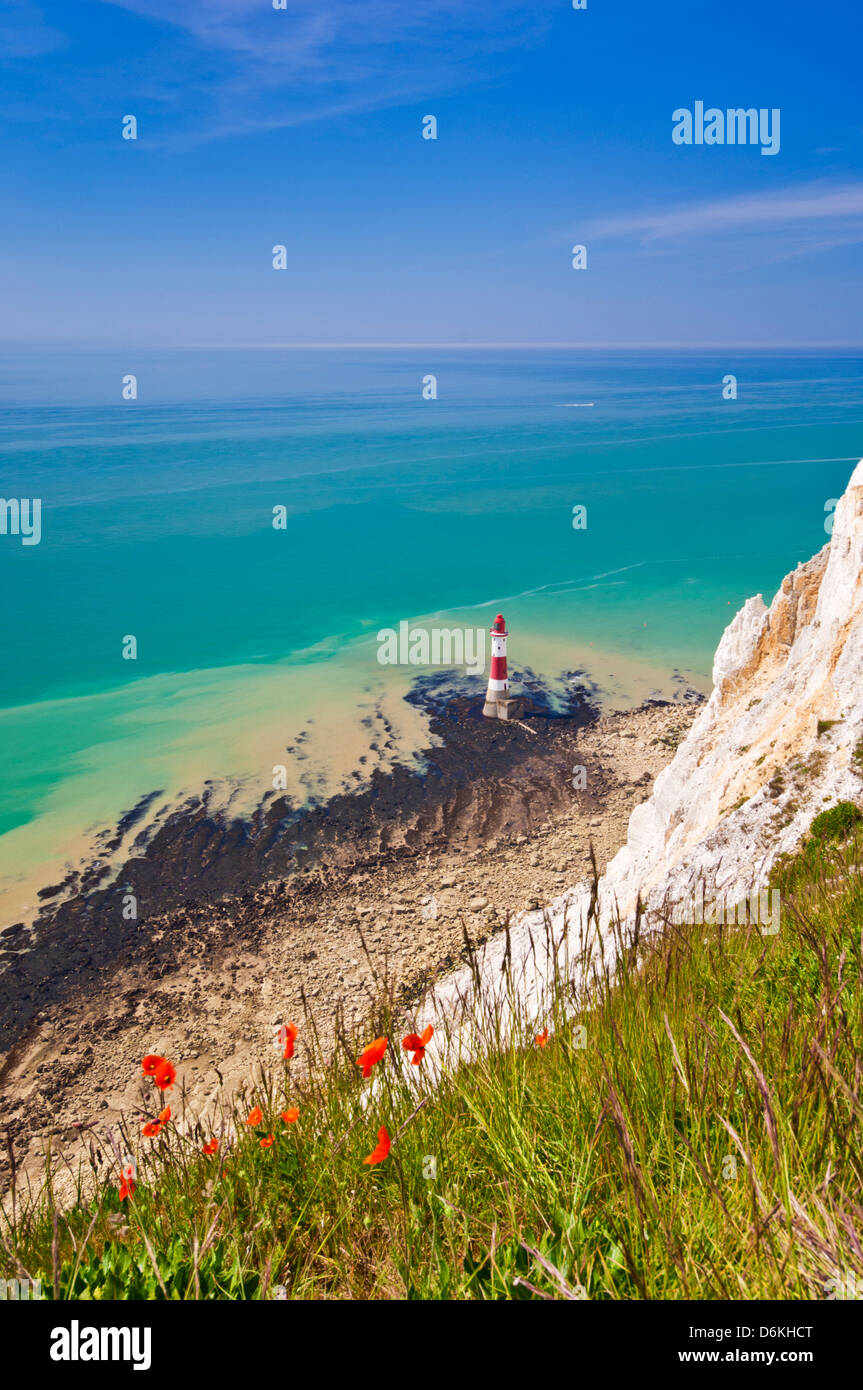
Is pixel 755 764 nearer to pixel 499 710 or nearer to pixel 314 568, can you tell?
pixel 499 710

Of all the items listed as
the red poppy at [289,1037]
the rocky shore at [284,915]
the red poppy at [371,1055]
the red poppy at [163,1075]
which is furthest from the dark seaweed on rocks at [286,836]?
the red poppy at [371,1055]

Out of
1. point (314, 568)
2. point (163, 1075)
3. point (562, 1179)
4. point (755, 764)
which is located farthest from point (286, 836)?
point (314, 568)

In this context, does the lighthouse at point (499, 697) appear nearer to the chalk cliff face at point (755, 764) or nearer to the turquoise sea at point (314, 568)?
the turquoise sea at point (314, 568)

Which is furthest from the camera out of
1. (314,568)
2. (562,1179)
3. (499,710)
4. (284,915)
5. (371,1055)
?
(314,568)

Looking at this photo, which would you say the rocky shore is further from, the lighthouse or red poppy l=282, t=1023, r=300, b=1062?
red poppy l=282, t=1023, r=300, b=1062

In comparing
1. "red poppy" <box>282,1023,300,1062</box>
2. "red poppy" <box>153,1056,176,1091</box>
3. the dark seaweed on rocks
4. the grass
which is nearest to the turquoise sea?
the dark seaweed on rocks
